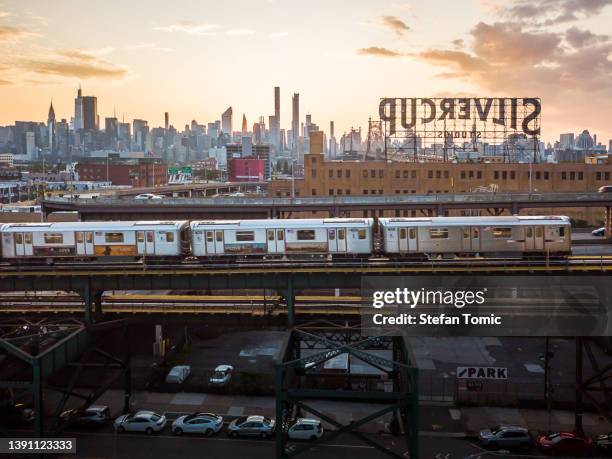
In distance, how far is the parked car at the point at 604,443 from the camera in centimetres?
2356

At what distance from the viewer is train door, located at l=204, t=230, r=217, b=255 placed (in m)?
31.0

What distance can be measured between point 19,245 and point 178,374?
10921mm

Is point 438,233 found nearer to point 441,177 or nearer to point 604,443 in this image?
point 604,443

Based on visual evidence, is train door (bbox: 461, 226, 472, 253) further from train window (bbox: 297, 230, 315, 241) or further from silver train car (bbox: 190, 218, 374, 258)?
train window (bbox: 297, 230, 315, 241)

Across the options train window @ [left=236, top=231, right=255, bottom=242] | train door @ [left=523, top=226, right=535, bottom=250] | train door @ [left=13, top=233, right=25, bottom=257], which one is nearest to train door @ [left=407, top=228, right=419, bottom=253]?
train door @ [left=523, top=226, right=535, bottom=250]

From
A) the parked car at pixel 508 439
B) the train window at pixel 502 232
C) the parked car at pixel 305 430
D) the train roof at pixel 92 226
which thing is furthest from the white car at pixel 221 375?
the train window at pixel 502 232

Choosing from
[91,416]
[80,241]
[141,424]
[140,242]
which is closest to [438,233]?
[140,242]

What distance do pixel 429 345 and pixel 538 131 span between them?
44.6m

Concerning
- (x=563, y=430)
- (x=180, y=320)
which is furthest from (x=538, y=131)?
(x=180, y=320)

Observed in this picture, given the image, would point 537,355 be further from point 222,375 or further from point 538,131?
point 538,131

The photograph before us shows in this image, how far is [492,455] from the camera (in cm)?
2348

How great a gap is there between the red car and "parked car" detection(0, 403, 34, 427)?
2238 cm

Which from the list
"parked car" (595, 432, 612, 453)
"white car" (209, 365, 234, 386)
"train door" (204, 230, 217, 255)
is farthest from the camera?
"train door" (204, 230, 217, 255)

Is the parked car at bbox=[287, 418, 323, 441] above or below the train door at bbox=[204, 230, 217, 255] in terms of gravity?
below
